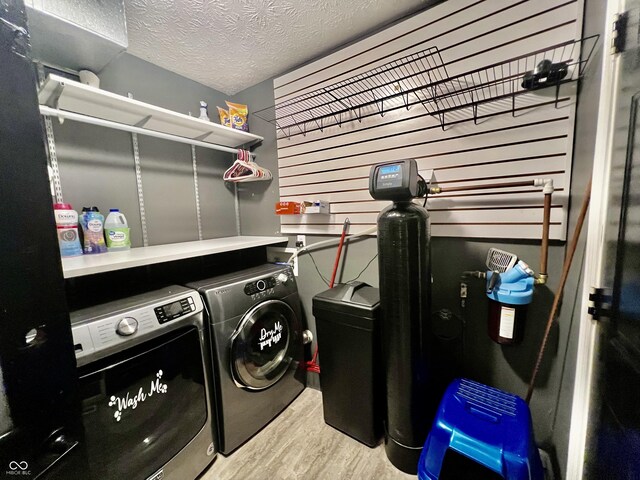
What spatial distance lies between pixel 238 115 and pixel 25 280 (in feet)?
7.17

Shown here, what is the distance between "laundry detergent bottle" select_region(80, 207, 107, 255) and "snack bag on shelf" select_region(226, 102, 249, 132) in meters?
1.26

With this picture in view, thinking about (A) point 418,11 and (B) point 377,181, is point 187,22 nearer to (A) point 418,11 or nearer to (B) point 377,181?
(A) point 418,11

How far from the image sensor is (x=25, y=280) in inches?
17.6

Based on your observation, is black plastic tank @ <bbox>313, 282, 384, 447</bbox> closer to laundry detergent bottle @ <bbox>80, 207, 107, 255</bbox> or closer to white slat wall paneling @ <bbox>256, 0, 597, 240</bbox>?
white slat wall paneling @ <bbox>256, 0, 597, 240</bbox>

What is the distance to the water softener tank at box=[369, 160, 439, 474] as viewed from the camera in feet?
4.03

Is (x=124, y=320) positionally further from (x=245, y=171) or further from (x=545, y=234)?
(x=545, y=234)

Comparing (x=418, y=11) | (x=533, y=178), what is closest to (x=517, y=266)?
(x=533, y=178)

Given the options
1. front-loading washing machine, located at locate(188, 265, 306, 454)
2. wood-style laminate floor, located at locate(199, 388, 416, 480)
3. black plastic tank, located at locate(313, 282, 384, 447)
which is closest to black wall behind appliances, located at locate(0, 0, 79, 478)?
front-loading washing machine, located at locate(188, 265, 306, 454)

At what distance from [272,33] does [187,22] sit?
0.52m

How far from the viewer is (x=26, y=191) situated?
45 cm

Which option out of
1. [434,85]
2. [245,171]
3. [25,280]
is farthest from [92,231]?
[434,85]

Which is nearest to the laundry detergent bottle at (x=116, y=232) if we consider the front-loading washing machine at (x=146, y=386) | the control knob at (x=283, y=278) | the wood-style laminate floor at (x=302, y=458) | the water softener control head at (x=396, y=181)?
the front-loading washing machine at (x=146, y=386)

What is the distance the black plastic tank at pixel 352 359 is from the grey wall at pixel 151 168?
1.43 m

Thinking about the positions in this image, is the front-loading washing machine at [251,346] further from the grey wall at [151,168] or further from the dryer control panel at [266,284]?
the grey wall at [151,168]
